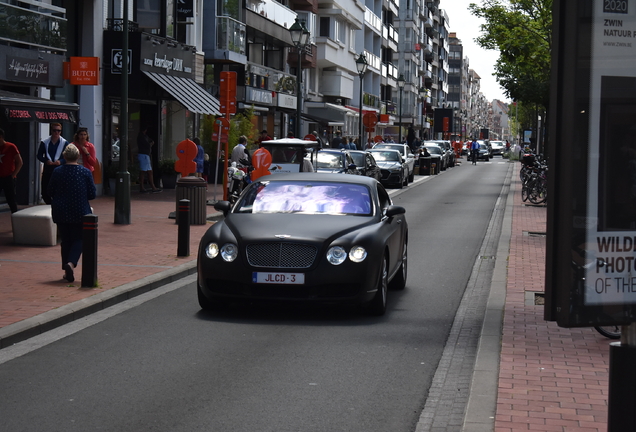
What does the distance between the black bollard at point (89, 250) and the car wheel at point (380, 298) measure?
3.09 meters

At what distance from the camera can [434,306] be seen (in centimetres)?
1066

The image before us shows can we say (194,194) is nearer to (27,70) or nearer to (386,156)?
(27,70)

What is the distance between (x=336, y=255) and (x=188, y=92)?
22.7m

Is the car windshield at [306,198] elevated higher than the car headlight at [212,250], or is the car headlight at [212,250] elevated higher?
the car windshield at [306,198]

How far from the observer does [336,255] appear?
9.43 m

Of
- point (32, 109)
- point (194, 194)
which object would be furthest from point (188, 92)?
point (32, 109)

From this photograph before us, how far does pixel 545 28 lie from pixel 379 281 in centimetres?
2334

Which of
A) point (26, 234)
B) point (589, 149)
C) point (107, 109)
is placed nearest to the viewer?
point (589, 149)

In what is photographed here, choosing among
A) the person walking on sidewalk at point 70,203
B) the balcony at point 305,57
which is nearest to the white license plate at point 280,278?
the person walking on sidewalk at point 70,203

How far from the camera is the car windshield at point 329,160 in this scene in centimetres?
2792

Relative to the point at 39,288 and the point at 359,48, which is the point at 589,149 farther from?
the point at 359,48

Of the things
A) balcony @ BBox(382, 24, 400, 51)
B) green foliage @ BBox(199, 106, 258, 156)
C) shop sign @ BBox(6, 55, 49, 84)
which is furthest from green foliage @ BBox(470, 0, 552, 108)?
balcony @ BBox(382, 24, 400, 51)

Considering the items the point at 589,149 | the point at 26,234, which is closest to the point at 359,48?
the point at 26,234

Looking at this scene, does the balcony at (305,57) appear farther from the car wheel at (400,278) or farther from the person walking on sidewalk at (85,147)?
the car wheel at (400,278)
